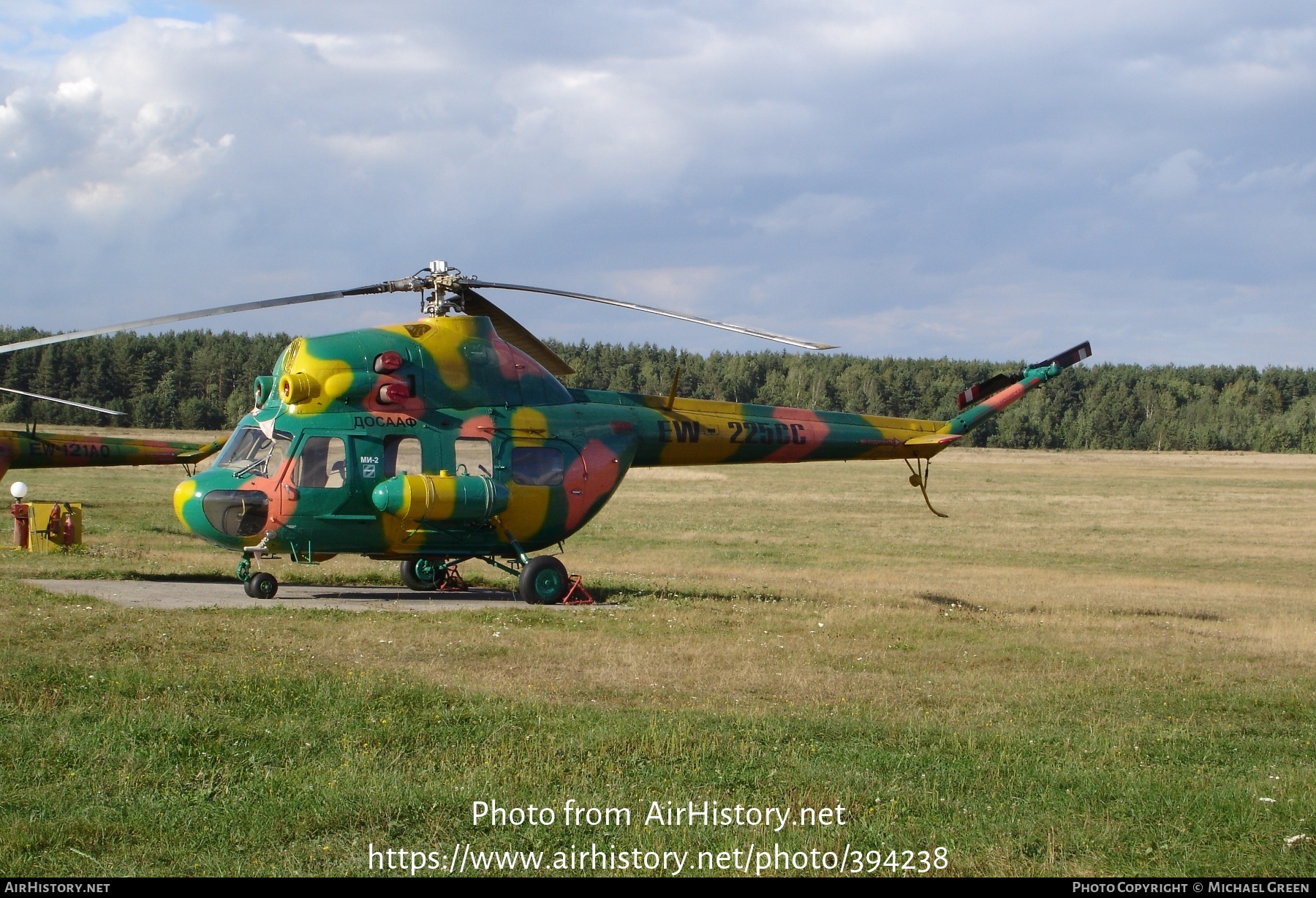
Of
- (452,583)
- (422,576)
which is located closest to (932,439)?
(452,583)

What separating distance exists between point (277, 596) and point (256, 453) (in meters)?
2.40

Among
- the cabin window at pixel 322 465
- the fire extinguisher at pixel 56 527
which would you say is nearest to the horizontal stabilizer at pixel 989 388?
the cabin window at pixel 322 465

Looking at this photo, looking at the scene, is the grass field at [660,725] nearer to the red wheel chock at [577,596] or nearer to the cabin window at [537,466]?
the red wheel chock at [577,596]

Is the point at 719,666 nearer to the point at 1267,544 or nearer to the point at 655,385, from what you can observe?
the point at 1267,544

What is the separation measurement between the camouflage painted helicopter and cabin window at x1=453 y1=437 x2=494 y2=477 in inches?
0.9

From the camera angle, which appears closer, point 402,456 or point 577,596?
point 402,456

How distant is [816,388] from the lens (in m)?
133

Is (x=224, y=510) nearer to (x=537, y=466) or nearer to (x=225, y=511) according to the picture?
(x=225, y=511)

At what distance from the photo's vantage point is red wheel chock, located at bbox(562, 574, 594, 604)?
1825cm

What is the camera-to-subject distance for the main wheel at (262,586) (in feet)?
56.6

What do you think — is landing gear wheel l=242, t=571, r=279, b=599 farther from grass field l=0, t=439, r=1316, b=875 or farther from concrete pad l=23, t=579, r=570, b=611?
grass field l=0, t=439, r=1316, b=875

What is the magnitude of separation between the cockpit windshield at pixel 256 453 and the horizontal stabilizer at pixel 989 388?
1242 centimetres

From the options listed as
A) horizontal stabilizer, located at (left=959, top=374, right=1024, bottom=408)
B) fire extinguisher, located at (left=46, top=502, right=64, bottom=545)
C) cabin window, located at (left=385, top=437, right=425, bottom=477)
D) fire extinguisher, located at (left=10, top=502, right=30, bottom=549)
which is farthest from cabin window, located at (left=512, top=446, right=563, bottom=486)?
fire extinguisher, located at (left=10, top=502, right=30, bottom=549)

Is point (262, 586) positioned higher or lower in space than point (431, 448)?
lower
